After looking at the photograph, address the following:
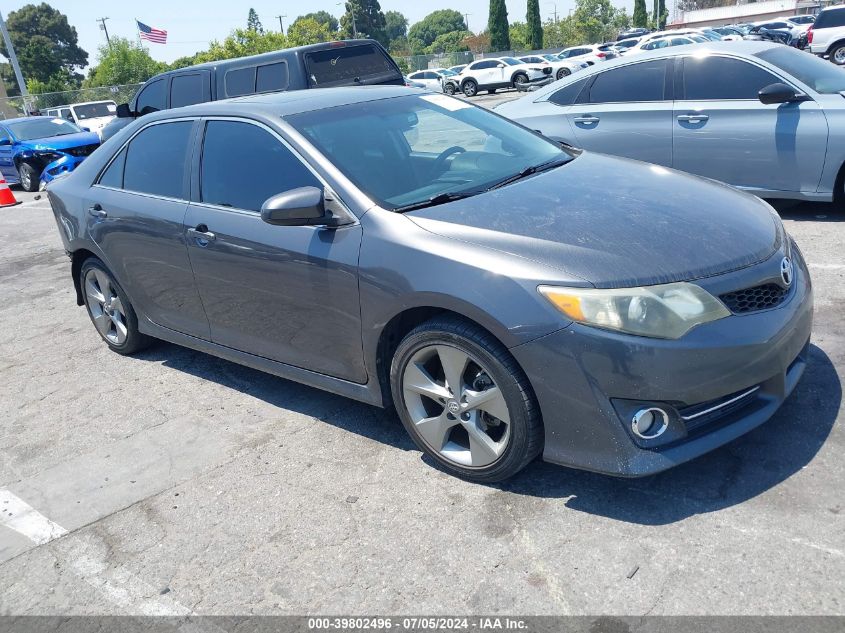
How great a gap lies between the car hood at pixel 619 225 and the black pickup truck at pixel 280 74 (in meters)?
6.67

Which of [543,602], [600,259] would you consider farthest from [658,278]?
[543,602]

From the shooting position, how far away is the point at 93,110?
24078 mm

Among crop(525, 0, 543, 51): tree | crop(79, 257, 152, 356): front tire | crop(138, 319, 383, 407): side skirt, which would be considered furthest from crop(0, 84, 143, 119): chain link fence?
crop(525, 0, 543, 51): tree

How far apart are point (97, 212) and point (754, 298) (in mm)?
3924

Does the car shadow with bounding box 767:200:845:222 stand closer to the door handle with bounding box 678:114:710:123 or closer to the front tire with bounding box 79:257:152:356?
the door handle with bounding box 678:114:710:123

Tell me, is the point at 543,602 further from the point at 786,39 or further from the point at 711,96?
the point at 786,39

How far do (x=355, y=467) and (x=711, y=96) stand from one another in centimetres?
505

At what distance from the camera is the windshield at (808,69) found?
21.1ft

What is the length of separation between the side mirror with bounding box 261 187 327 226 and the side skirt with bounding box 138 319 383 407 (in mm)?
807

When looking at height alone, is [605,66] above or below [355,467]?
above

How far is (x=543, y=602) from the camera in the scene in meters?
2.55

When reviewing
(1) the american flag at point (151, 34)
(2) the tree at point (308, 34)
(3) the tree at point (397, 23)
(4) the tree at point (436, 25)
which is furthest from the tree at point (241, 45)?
(3) the tree at point (397, 23)

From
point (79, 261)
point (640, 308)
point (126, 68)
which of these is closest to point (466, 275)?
point (640, 308)

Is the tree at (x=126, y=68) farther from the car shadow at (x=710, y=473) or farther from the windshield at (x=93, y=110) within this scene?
the car shadow at (x=710, y=473)
